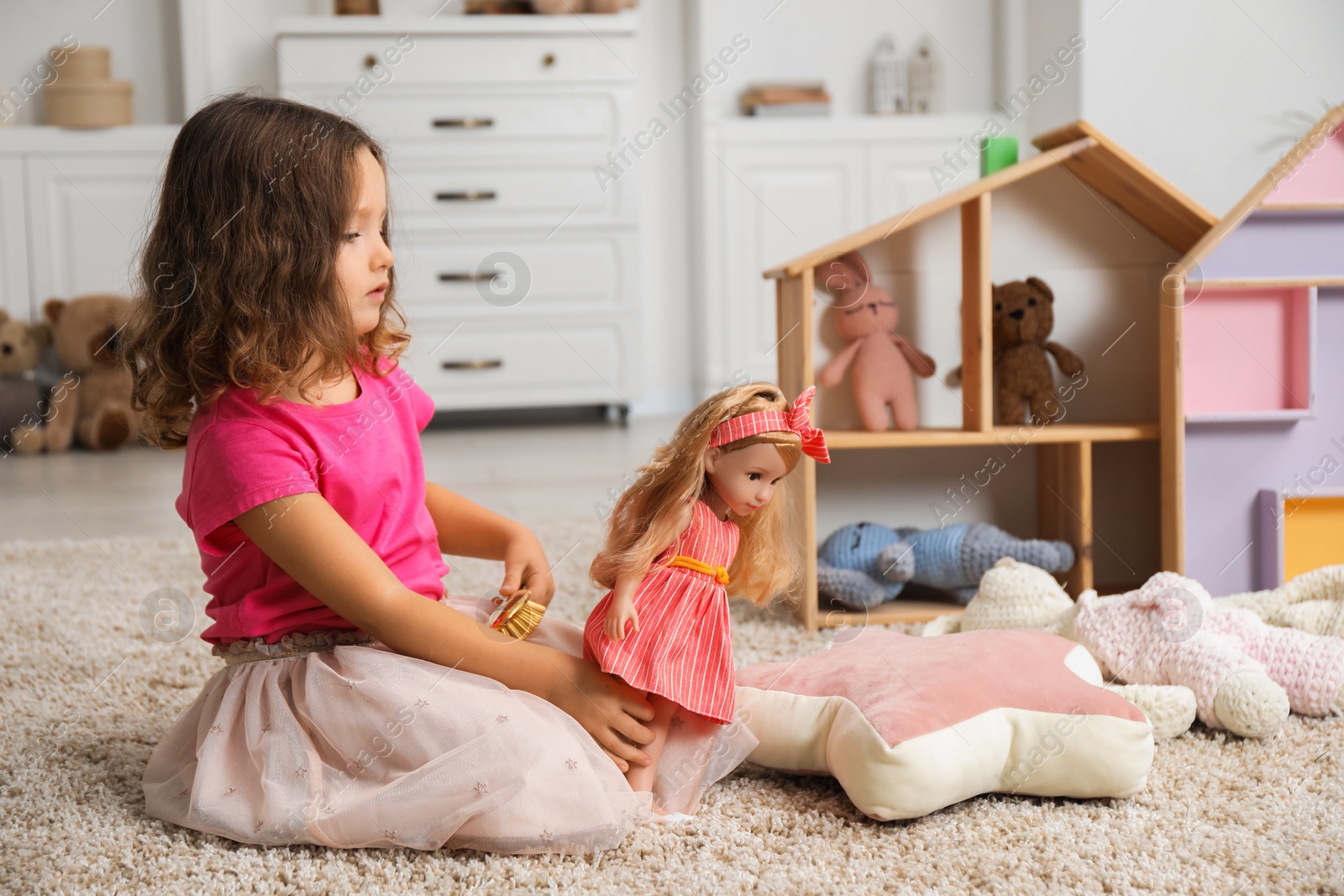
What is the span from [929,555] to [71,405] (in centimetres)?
266

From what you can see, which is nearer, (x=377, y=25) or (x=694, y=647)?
(x=694, y=647)

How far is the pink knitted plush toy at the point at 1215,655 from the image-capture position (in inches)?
36.5

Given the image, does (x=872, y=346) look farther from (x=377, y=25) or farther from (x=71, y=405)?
(x=71, y=405)

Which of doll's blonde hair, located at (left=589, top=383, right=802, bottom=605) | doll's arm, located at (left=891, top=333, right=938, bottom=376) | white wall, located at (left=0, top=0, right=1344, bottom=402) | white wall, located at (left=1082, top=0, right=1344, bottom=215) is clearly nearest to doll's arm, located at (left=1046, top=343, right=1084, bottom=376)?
doll's arm, located at (left=891, top=333, right=938, bottom=376)

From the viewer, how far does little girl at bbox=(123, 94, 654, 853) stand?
0.77 metres

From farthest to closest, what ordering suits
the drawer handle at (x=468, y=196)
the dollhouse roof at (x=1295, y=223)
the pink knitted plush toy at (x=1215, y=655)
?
the drawer handle at (x=468, y=196)
the dollhouse roof at (x=1295, y=223)
the pink knitted plush toy at (x=1215, y=655)

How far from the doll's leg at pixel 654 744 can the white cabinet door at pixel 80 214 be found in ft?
9.62

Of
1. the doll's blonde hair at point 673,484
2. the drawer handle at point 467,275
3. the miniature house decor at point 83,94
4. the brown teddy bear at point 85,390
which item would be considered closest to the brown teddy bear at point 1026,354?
the doll's blonde hair at point 673,484

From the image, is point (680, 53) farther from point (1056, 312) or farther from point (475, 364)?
point (1056, 312)

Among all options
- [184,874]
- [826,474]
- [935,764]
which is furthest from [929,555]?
[184,874]

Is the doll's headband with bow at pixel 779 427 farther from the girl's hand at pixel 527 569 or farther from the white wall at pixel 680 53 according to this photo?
the white wall at pixel 680 53

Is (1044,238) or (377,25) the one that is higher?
(377,25)

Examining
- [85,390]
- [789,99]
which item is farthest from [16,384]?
[789,99]

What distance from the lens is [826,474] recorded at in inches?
62.1
